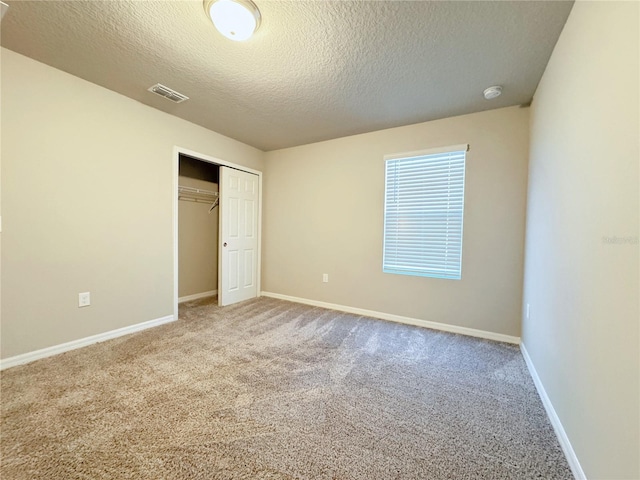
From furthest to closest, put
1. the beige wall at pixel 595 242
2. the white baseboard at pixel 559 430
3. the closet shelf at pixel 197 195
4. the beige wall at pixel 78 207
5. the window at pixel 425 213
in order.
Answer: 1. the closet shelf at pixel 197 195
2. the window at pixel 425 213
3. the beige wall at pixel 78 207
4. the white baseboard at pixel 559 430
5. the beige wall at pixel 595 242

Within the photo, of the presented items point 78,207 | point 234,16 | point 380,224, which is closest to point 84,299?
point 78,207

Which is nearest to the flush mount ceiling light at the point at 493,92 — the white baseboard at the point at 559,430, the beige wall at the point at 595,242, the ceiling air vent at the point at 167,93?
the beige wall at the point at 595,242

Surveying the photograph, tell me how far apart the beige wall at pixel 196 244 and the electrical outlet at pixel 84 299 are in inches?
59.6

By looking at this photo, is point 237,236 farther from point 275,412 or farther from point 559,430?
point 559,430

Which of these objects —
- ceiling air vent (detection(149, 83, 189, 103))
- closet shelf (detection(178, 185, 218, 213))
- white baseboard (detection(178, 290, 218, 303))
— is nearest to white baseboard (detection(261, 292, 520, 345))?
white baseboard (detection(178, 290, 218, 303))

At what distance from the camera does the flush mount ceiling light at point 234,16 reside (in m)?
1.51

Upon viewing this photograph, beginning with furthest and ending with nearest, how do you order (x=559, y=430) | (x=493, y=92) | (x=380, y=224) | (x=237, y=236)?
(x=237, y=236) < (x=380, y=224) < (x=493, y=92) < (x=559, y=430)

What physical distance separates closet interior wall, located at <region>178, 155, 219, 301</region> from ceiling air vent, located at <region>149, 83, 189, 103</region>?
1.31 meters

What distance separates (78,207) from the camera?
236 cm

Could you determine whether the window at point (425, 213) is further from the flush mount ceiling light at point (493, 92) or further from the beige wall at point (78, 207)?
the beige wall at point (78, 207)

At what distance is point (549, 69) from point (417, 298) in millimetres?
2424

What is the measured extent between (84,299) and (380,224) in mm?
3283

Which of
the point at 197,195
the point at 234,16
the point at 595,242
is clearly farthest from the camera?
the point at 197,195

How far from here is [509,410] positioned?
1643 mm
